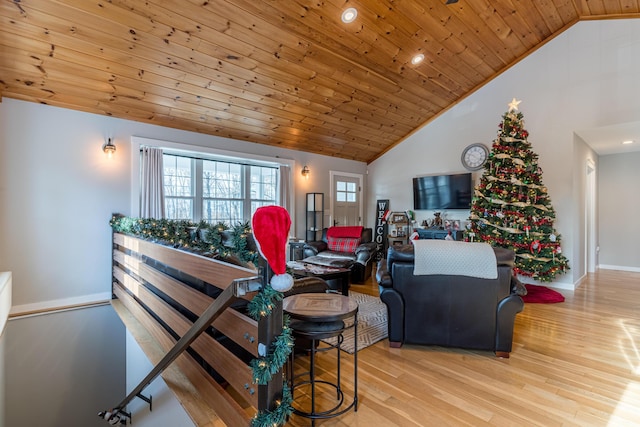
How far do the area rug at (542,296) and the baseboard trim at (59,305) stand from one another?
5638mm

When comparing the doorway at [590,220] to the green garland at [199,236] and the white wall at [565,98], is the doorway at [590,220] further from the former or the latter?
the green garland at [199,236]

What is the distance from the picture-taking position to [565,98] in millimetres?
4812

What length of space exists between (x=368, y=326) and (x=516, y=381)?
4.47 ft

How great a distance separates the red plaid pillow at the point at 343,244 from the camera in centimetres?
522

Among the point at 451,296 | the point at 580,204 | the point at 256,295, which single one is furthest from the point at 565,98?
the point at 256,295


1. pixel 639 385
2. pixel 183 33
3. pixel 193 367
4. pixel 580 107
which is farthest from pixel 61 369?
pixel 580 107

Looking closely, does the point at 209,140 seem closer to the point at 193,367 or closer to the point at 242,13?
the point at 242,13

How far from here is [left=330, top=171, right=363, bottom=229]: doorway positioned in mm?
6938

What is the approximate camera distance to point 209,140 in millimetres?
4984

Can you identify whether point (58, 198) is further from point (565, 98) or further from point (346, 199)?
point (565, 98)

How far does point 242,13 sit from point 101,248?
3327 millimetres

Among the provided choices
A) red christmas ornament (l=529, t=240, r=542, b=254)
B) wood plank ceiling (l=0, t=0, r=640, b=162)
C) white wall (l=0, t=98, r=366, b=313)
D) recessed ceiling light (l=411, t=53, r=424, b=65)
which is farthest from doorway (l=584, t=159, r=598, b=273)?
white wall (l=0, t=98, r=366, b=313)

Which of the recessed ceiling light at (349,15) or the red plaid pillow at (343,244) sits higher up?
the recessed ceiling light at (349,15)

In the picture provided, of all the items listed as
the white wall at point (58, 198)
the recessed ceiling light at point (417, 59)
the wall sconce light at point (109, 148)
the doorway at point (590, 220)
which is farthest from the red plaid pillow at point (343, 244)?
the doorway at point (590, 220)
